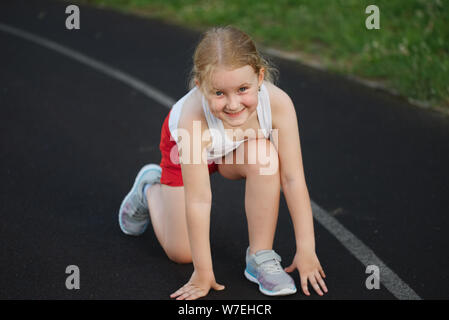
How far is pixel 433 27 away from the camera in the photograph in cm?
801

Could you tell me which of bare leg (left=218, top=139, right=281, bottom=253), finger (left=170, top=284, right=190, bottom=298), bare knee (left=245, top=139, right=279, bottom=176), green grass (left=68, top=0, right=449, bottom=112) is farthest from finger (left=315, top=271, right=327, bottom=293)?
green grass (left=68, top=0, right=449, bottom=112)

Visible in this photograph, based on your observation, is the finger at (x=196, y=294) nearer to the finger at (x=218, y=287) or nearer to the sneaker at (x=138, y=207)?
the finger at (x=218, y=287)

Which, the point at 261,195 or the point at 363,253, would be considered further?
the point at 363,253

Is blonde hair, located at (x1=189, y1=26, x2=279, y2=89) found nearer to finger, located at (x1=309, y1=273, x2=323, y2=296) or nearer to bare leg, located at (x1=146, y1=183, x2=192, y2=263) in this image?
bare leg, located at (x1=146, y1=183, x2=192, y2=263)

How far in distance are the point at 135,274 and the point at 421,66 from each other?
4575mm

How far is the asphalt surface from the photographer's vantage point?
3.85 meters

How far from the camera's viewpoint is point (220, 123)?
11.5ft

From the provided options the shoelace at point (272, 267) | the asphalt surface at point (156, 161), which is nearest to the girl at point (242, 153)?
the shoelace at point (272, 267)

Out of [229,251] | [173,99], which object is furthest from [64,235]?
[173,99]

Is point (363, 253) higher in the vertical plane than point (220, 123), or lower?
lower

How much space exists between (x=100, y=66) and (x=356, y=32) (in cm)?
365

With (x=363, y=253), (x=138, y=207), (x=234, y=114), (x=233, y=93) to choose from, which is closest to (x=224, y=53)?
(x=233, y=93)

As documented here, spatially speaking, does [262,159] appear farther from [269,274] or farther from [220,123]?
[269,274]

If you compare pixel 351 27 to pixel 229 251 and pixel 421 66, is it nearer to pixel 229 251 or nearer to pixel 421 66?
pixel 421 66
